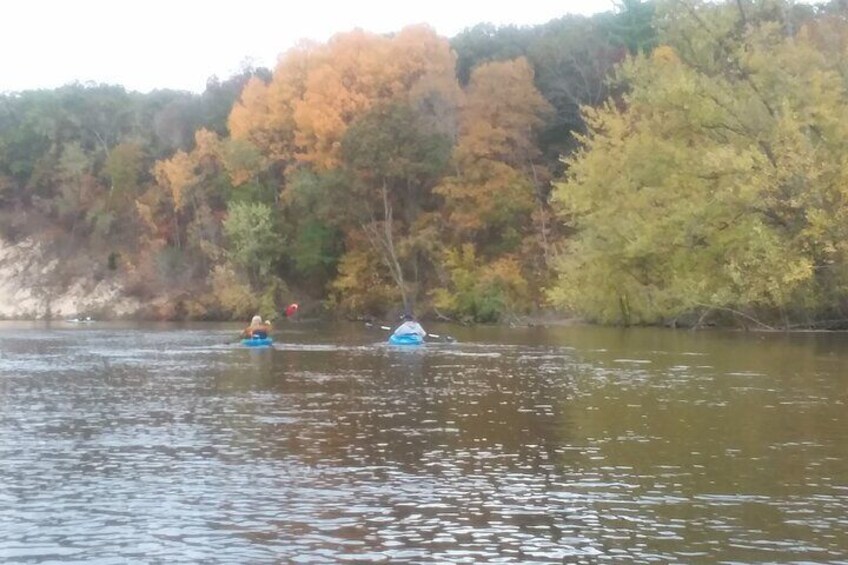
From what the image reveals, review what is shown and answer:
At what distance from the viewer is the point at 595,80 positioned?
8475cm

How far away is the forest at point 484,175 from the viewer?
54.5m

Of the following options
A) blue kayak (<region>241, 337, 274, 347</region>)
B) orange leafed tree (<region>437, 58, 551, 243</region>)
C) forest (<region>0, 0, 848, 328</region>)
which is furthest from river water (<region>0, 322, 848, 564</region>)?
orange leafed tree (<region>437, 58, 551, 243</region>)

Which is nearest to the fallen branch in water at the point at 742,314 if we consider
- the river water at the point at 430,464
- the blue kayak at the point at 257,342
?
the river water at the point at 430,464

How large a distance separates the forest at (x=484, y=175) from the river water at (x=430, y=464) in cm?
1924

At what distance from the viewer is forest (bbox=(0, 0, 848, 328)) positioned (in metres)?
54.5

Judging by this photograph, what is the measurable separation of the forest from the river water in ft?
63.1

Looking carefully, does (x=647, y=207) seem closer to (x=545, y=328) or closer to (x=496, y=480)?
(x=545, y=328)

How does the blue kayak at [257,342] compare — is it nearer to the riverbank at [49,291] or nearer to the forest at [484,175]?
→ the forest at [484,175]

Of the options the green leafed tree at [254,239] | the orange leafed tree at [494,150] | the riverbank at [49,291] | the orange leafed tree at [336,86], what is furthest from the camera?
the riverbank at [49,291]

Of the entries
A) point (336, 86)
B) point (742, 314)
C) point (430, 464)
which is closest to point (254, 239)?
point (336, 86)

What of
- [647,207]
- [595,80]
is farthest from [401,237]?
[647,207]

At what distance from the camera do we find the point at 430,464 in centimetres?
1920

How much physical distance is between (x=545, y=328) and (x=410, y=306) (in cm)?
1630

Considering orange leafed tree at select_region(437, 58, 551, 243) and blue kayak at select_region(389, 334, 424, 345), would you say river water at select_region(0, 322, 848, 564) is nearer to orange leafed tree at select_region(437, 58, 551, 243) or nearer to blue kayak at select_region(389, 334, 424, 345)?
blue kayak at select_region(389, 334, 424, 345)
